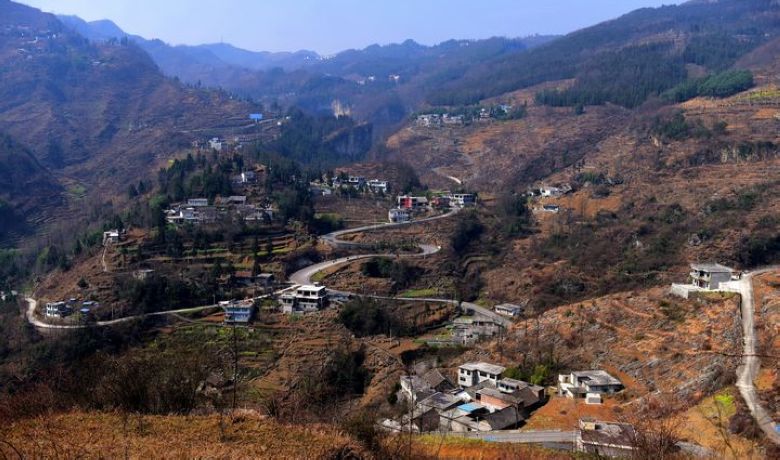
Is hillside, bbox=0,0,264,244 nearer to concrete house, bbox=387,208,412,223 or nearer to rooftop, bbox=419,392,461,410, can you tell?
concrete house, bbox=387,208,412,223

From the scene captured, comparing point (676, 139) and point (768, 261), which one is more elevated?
point (676, 139)

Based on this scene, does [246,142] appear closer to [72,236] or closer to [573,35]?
[72,236]

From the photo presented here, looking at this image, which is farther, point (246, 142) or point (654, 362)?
point (246, 142)

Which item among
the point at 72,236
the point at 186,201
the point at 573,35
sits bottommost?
the point at 72,236

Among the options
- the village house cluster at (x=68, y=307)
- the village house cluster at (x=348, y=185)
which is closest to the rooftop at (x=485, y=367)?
the village house cluster at (x=68, y=307)

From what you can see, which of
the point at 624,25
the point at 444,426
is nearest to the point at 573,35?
the point at 624,25

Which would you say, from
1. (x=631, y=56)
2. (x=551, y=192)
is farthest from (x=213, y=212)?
(x=631, y=56)

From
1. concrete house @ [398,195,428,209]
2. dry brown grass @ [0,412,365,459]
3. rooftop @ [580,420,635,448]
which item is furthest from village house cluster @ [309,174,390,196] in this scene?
dry brown grass @ [0,412,365,459]
